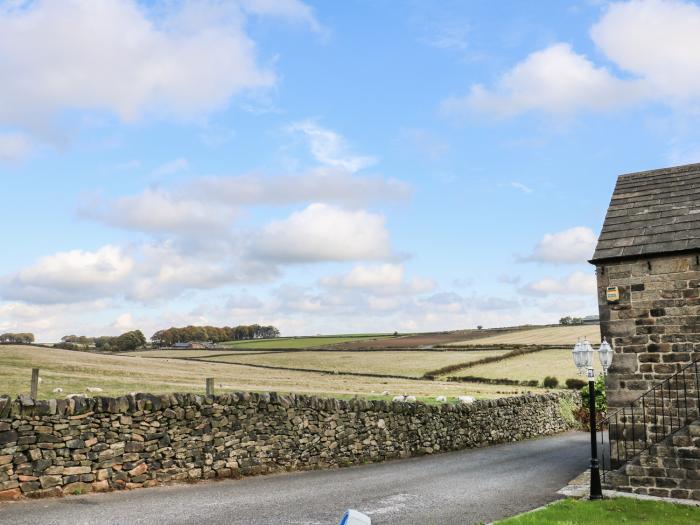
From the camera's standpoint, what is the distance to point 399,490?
1380cm

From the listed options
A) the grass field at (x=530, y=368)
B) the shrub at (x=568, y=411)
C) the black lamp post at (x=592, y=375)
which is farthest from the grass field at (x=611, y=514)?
the grass field at (x=530, y=368)

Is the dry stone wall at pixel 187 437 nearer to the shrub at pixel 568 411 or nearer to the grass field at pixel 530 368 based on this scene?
the shrub at pixel 568 411

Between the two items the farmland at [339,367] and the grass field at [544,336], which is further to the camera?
the grass field at [544,336]

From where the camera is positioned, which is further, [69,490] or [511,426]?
[511,426]

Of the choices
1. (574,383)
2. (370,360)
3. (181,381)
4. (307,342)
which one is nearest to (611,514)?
(181,381)

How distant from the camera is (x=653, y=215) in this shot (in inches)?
695

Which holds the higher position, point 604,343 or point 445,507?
point 604,343

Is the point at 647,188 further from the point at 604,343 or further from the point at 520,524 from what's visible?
the point at 520,524

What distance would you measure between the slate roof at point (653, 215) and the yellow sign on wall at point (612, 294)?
0.84m

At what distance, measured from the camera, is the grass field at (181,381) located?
89.0 ft

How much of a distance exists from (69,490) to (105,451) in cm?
98

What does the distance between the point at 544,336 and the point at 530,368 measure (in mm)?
23415

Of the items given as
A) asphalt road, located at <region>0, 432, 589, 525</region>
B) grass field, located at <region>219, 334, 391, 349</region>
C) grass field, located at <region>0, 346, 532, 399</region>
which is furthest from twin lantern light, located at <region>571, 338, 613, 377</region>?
grass field, located at <region>219, 334, 391, 349</region>

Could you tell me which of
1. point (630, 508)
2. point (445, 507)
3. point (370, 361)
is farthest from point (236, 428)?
point (370, 361)
